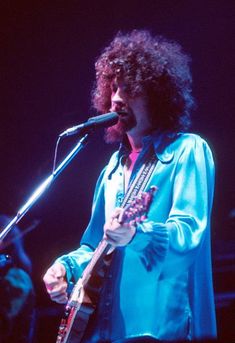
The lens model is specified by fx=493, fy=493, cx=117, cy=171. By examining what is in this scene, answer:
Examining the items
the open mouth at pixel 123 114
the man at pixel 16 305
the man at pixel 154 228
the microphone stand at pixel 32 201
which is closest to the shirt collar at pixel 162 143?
the man at pixel 154 228

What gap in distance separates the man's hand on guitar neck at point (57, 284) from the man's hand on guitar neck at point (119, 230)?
26.8 inches

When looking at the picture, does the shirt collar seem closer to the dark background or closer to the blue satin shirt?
the blue satin shirt

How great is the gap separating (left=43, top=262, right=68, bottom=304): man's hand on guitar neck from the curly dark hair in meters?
0.86

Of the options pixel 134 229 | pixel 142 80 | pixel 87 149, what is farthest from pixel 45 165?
pixel 134 229

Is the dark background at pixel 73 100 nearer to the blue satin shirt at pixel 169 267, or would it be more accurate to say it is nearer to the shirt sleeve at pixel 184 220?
the blue satin shirt at pixel 169 267

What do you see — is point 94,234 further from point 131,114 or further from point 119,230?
point 119,230

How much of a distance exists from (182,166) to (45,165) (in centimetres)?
302

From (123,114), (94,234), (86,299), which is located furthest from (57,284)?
(123,114)

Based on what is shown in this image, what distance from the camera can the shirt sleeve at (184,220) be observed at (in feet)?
5.81

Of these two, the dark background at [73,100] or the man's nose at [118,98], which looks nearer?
the man's nose at [118,98]

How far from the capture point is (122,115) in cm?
240

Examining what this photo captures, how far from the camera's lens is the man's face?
94.7 inches

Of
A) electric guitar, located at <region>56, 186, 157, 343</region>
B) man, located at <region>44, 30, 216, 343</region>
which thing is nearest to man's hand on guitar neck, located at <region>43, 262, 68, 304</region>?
man, located at <region>44, 30, 216, 343</region>

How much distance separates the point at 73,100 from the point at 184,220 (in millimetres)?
2981
